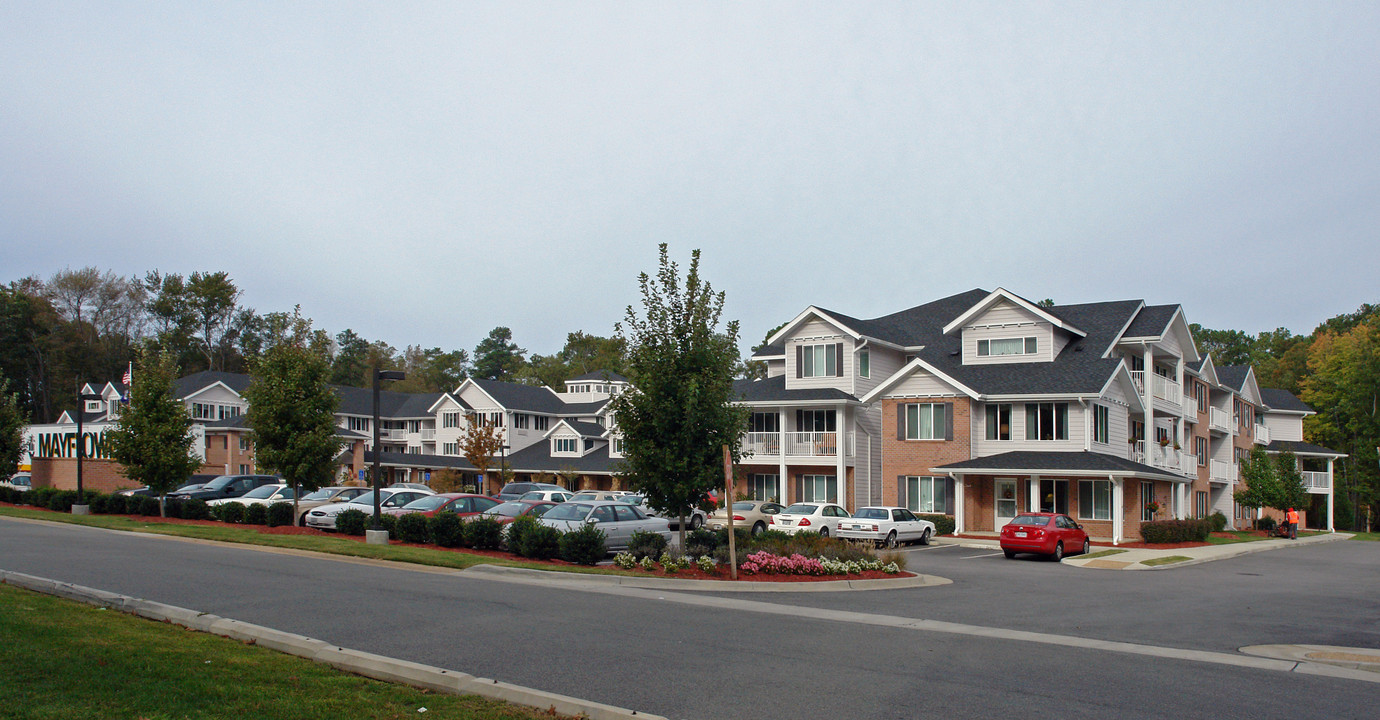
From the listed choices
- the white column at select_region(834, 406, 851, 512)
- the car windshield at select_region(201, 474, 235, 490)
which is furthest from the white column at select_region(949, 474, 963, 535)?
the car windshield at select_region(201, 474, 235, 490)

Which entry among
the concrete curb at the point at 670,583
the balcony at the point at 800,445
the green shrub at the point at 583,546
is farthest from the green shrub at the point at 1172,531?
the green shrub at the point at 583,546

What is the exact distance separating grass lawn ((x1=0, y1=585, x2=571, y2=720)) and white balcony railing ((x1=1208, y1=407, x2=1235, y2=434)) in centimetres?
5548

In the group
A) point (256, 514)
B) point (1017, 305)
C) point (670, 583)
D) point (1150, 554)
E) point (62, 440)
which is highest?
point (1017, 305)

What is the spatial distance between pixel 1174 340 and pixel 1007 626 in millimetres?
36880

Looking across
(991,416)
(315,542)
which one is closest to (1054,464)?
(991,416)

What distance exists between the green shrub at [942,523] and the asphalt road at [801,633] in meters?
15.2

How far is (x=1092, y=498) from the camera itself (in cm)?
3672

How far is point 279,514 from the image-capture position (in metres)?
29.5

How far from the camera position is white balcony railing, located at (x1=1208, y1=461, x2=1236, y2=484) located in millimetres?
53031

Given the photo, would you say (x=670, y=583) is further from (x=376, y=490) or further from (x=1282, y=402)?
(x=1282, y=402)

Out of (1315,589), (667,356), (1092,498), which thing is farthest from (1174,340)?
(667,356)

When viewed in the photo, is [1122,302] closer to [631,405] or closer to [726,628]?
[631,405]

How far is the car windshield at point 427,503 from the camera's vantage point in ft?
89.7

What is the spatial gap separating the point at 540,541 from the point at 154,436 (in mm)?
19150
